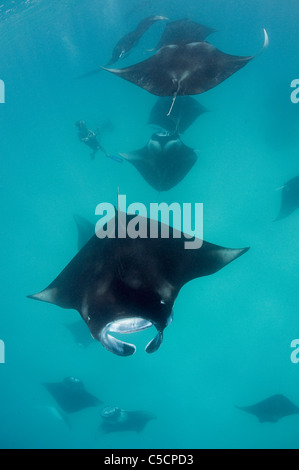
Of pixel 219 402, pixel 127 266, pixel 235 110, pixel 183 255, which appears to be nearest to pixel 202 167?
pixel 235 110

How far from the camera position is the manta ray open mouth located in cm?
265

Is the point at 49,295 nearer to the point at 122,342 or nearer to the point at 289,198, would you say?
the point at 122,342

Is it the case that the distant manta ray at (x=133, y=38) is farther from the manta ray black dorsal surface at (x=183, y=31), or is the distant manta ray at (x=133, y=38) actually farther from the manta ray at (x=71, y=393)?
the manta ray at (x=71, y=393)

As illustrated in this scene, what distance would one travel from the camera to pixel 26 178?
8.95 metres

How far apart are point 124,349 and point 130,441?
1644 centimetres

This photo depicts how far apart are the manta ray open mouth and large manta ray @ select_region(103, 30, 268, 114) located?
298 cm

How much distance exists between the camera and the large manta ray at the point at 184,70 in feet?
13.4

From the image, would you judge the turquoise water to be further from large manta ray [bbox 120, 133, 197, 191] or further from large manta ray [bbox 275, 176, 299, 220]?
large manta ray [bbox 120, 133, 197, 191]

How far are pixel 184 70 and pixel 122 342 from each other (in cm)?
Answer: 364

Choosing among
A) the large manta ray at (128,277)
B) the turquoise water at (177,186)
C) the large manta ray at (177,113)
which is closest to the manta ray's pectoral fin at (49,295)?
the large manta ray at (128,277)

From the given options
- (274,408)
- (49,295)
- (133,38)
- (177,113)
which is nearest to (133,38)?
(133,38)

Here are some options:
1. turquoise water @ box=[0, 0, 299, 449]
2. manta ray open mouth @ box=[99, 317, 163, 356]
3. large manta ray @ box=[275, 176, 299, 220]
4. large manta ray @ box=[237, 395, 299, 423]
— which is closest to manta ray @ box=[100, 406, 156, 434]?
turquoise water @ box=[0, 0, 299, 449]

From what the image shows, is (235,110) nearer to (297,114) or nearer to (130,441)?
(297,114)

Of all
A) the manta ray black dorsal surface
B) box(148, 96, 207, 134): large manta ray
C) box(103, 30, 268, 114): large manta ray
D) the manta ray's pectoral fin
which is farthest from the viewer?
box(148, 96, 207, 134): large manta ray
